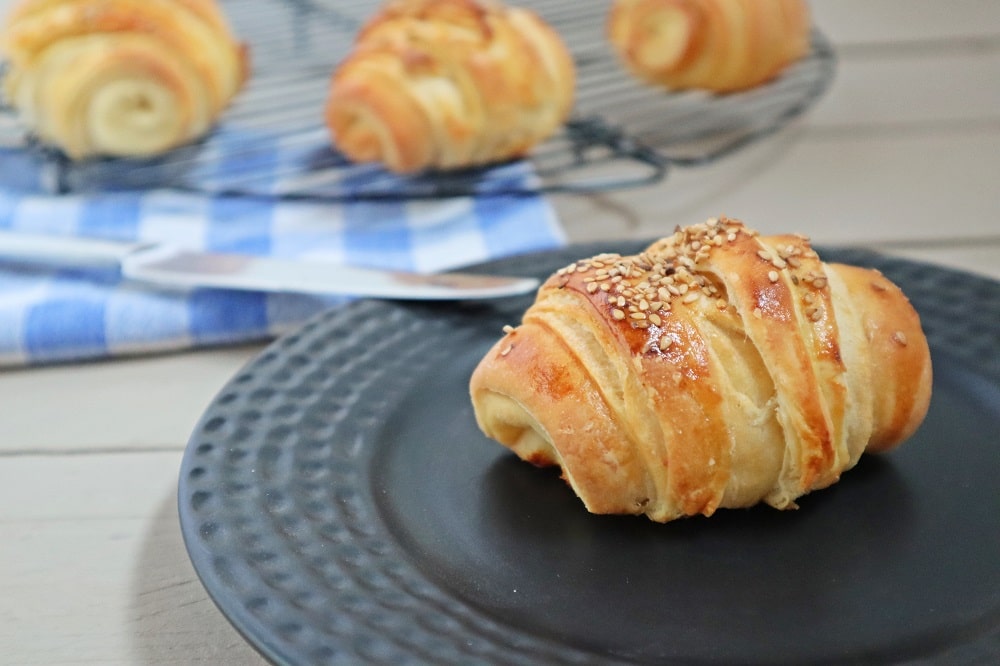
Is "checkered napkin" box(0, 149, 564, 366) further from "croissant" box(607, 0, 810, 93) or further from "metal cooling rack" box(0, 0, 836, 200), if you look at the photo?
"croissant" box(607, 0, 810, 93)

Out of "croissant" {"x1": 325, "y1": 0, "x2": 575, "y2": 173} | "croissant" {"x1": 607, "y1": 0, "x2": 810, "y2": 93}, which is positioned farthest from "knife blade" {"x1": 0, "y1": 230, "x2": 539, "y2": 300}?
"croissant" {"x1": 607, "y1": 0, "x2": 810, "y2": 93}

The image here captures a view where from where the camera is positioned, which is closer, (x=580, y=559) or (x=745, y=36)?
(x=580, y=559)

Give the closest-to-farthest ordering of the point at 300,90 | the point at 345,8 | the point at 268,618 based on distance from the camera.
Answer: the point at 268,618 < the point at 300,90 < the point at 345,8

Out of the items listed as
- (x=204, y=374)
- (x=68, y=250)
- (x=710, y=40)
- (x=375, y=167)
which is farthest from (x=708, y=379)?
(x=710, y=40)

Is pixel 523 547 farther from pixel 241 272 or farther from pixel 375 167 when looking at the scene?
pixel 375 167

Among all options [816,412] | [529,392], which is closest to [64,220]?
[529,392]

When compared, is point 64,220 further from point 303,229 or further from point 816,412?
point 816,412
